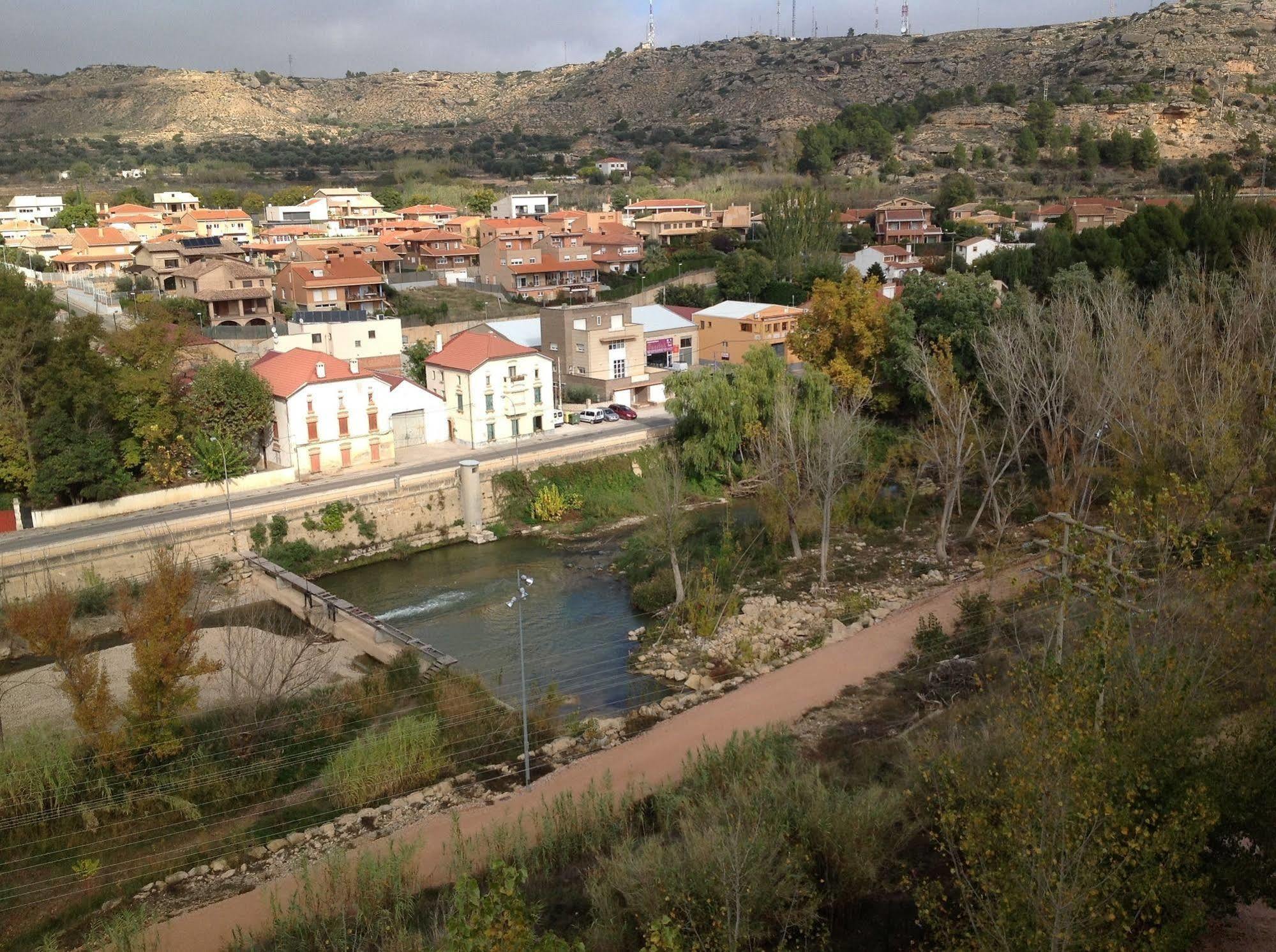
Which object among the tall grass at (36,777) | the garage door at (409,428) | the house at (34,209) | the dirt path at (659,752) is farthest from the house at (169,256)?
the dirt path at (659,752)

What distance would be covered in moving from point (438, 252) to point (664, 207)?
51.4 ft

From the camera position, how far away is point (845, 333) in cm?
3067

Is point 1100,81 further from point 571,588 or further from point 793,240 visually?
point 571,588

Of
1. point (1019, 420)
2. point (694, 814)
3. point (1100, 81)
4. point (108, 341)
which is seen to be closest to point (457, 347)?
Answer: point (108, 341)

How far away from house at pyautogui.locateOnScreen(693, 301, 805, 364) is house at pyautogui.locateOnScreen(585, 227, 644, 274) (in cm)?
1563

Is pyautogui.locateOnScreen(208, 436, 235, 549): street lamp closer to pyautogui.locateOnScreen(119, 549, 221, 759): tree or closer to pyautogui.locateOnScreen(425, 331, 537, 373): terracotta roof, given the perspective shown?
pyautogui.locateOnScreen(425, 331, 537, 373): terracotta roof

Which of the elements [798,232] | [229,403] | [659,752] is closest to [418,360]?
[229,403]

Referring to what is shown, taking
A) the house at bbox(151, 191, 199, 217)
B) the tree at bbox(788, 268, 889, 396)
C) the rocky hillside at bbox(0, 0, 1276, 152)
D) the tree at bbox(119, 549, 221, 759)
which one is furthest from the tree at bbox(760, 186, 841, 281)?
the rocky hillside at bbox(0, 0, 1276, 152)

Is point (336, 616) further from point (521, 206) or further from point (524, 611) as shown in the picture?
point (521, 206)

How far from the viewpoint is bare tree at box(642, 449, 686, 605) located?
65.4ft

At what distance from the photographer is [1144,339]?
21.3 metres

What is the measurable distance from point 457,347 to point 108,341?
352 inches

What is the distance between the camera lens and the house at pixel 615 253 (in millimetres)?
52531

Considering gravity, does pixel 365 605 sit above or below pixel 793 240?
below
